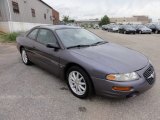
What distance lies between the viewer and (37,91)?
3631 millimetres

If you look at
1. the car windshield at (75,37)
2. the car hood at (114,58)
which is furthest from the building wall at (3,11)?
the car hood at (114,58)

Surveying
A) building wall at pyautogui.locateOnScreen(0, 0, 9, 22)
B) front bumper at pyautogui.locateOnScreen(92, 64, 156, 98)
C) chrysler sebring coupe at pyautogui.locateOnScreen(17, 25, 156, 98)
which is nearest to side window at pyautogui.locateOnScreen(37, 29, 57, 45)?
chrysler sebring coupe at pyautogui.locateOnScreen(17, 25, 156, 98)

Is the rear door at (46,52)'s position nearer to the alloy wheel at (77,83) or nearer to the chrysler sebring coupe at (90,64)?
the chrysler sebring coupe at (90,64)

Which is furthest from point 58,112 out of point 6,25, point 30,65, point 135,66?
point 6,25

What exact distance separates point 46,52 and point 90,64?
1.46 metres

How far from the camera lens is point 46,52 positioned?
13.0ft

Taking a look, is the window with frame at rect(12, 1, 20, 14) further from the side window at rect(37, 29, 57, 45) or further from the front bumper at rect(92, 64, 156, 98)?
the front bumper at rect(92, 64, 156, 98)

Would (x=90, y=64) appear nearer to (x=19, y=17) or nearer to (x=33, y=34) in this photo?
(x=33, y=34)

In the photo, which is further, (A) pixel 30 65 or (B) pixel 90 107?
(A) pixel 30 65

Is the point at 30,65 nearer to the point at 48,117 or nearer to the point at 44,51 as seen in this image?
the point at 44,51

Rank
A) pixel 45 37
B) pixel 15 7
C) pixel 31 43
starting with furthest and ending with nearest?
pixel 15 7, pixel 31 43, pixel 45 37

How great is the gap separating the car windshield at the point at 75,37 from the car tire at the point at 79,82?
65 cm

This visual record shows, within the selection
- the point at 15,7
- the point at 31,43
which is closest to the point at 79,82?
the point at 31,43

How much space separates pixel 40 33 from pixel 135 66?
2804 mm
